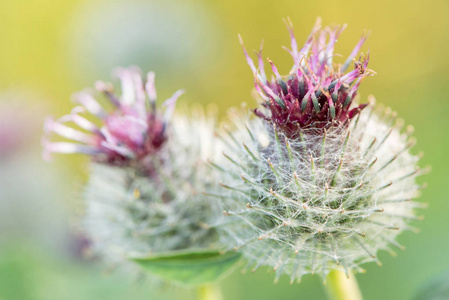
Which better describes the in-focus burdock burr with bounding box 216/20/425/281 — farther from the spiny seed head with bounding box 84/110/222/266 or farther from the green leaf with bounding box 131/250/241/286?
the spiny seed head with bounding box 84/110/222/266

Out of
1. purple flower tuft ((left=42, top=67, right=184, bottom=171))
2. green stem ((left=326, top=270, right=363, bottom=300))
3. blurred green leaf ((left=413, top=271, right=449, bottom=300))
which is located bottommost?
blurred green leaf ((left=413, top=271, right=449, bottom=300))

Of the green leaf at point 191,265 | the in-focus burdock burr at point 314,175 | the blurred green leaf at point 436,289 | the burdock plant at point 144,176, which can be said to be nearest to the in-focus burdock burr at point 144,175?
the burdock plant at point 144,176

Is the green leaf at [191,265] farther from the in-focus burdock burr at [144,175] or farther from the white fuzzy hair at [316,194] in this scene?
the in-focus burdock burr at [144,175]

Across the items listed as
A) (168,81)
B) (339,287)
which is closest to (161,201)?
(339,287)

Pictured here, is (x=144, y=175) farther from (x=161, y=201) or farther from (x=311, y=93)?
(x=311, y=93)

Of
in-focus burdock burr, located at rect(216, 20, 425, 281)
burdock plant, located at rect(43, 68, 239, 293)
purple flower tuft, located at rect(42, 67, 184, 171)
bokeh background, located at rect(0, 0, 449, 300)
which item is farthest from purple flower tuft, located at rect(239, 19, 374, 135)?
bokeh background, located at rect(0, 0, 449, 300)

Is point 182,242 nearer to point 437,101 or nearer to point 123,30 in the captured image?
point 437,101
